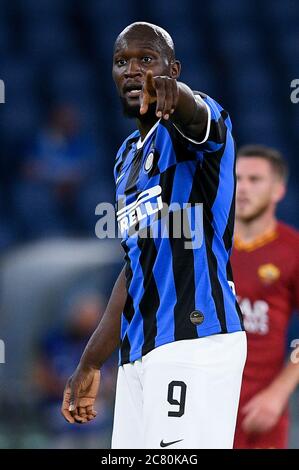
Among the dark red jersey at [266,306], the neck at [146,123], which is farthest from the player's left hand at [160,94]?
the dark red jersey at [266,306]

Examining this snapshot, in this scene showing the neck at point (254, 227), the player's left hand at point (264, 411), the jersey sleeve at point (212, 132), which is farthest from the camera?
the neck at point (254, 227)

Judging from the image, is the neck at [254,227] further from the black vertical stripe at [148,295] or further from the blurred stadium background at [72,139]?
the black vertical stripe at [148,295]

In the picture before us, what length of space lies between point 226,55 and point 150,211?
719 centimetres

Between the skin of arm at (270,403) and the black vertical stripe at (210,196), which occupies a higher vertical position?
A: the black vertical stripe at (210,196)

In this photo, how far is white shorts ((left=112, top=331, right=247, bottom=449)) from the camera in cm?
269

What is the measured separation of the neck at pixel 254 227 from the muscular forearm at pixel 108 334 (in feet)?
5.30

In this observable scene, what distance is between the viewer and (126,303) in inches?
118

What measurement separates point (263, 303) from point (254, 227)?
1.37 feet

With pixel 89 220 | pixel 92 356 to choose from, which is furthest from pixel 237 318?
pixel 89 220

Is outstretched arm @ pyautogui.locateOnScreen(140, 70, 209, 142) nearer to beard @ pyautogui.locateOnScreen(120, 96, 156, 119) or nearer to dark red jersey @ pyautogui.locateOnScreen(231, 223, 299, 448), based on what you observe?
beard @ pyautogui.locateOnScreen(120, 96, 156, 119)

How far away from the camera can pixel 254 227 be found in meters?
4.70

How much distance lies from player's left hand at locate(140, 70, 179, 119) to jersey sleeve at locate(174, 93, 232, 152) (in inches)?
11.9

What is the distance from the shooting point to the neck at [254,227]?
4680 mm
